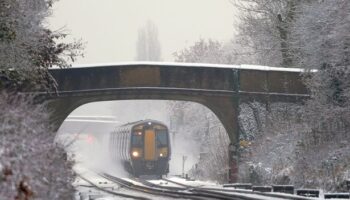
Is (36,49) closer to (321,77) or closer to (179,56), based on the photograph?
(321,77)

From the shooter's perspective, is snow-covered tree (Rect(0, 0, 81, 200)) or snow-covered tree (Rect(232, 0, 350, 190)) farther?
snow-covered tree (Rect(232, 0, 350, 190))

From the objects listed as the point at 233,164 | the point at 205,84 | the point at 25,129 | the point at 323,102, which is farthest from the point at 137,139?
the point at 25,129

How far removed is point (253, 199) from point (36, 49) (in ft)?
28.5

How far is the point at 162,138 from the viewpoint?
41.7 meters

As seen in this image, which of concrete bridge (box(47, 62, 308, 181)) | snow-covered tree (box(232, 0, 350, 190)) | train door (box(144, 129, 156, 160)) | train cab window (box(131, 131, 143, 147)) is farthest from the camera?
train door (box(144, 129, 156, 160))

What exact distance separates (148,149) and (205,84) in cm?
823

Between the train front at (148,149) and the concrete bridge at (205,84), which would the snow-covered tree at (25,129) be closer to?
the concrete bridge at (205,84)

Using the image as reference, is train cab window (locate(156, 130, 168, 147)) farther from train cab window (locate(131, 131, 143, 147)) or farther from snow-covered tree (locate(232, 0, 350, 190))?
snow-covered tree (locate(232, 0, 350, 190))

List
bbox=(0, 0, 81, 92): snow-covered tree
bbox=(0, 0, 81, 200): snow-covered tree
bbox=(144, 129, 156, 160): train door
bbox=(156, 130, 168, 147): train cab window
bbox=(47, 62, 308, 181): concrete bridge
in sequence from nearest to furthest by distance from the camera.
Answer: bbox=(0, 0, 81, 200): snow-covered tree → bbox=(0, 0, 81, 92): snow-covered tree → bbox=(47, 62, 308, 181): concrete bridge → bbox=(144, 129, 156, 160): train door → bbox=(156, 130, 168, 147): train cab window

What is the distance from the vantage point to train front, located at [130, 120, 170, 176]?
41.0 metres

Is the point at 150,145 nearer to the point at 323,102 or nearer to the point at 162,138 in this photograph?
the point at 162,138

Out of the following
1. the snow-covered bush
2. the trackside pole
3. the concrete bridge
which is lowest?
the trackside pole

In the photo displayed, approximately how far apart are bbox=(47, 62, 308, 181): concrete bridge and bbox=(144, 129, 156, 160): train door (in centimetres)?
645

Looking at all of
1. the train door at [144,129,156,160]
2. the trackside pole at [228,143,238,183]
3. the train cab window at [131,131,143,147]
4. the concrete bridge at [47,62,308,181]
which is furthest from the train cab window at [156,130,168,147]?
the trackside pole at [228,143,238,183]
